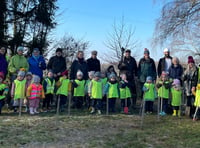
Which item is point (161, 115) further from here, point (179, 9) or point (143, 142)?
point (179, 9)

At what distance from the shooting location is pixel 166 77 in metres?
10.5

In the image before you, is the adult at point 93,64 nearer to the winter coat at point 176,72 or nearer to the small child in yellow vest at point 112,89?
the small child in yellow vest at point 112,89

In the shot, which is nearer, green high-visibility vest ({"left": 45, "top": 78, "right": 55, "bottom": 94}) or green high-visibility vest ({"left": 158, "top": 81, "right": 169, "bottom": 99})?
green high-visibility vest ({"left": 158, "top": 81, "right": 169, "bottom": 99})

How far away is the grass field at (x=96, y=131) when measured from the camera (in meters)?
6.64

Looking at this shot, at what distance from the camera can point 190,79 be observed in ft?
33.0

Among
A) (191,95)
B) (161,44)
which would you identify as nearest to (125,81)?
(191,95)

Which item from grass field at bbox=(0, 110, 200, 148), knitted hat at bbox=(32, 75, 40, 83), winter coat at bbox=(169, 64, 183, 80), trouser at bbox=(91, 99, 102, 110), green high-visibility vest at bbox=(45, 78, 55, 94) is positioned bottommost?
grass field at bbox=(0, 110, 200, 148)

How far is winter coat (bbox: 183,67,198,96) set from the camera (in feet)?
33.0

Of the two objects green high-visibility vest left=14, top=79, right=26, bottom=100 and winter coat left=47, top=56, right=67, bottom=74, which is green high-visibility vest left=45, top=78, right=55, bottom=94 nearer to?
winter coat left=47, top=56, right=67, bottom=74

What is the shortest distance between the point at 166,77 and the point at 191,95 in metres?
1.02

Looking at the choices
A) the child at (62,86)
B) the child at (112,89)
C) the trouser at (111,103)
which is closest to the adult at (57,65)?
the child at (62,86)

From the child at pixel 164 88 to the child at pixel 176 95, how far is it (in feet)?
0.68

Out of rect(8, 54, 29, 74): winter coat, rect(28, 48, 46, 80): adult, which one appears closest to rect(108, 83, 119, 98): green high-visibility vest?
rect(28, 48, 46, 80): adult

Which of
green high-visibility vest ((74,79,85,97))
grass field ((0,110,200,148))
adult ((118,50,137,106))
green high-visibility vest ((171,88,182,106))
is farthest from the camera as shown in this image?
adult ((118,50,137,106))
